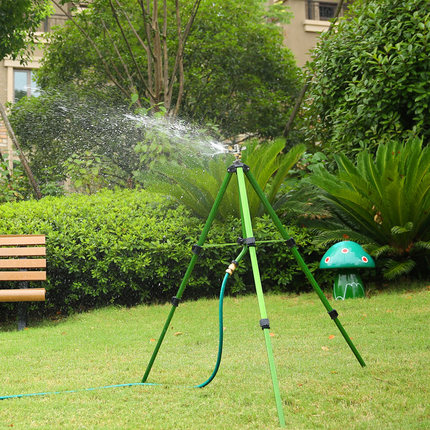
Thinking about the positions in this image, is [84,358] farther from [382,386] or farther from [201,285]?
[201,285]

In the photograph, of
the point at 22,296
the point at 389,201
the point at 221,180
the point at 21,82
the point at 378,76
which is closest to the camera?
the point at 22,296

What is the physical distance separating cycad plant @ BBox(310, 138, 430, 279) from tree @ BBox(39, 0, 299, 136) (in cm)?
572

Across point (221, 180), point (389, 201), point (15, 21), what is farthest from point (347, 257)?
point (15, 21)

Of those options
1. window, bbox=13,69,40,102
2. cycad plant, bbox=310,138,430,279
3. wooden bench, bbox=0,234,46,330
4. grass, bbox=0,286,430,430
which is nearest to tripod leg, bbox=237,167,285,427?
grass, bbox=0,286,430,430

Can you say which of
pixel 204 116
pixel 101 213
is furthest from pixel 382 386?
pixel 204 116

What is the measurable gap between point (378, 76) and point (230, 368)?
157 inches

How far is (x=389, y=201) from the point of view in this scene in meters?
5.90

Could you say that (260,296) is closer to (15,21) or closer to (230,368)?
(230,368)

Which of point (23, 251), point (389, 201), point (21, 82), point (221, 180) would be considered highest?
point (21, 82)

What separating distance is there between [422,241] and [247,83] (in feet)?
23.0

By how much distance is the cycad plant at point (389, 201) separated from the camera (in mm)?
5840

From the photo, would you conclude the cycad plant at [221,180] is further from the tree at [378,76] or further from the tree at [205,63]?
the tree at [205,63]

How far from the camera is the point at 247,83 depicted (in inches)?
481

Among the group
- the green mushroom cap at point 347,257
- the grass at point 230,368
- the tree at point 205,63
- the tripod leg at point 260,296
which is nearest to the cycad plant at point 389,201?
the green mushroom cap at point 347,257
